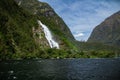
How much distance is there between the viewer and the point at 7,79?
6988cm

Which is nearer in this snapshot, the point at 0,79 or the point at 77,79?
the point at 0,79

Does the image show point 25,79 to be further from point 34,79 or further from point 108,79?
point 108,79

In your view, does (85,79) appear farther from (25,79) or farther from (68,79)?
(25,79)

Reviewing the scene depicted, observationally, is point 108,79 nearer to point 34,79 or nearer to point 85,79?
point 85,79

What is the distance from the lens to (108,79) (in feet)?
234

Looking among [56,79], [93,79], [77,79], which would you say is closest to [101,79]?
[93,79]

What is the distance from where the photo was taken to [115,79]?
70188 mm

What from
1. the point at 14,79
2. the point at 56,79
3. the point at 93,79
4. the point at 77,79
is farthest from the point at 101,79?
the point at 14,79

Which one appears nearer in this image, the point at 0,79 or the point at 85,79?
the point at 0,79

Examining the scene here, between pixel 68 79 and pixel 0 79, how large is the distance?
62.0ft

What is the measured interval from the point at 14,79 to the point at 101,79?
24.3 meters

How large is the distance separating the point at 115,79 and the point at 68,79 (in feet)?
43.0

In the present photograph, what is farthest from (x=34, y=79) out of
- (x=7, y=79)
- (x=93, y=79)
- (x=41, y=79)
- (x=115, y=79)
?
(x=115, y=79)

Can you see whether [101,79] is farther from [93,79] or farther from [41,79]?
[41,79]
